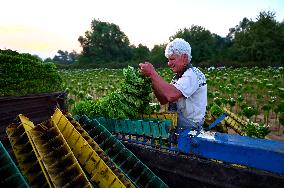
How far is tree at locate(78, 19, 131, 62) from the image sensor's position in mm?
88625

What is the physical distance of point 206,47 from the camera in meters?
65.5

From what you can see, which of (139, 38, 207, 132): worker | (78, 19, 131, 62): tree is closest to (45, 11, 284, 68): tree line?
(78, 19, 131, 62): tree

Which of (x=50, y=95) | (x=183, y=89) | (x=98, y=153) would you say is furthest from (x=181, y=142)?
(x=50, y=95)

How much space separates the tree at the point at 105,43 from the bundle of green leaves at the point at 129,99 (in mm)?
81679

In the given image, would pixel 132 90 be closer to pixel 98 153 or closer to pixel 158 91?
pixel 158 91

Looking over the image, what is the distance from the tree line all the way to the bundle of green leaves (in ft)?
141

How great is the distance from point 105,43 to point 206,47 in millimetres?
36043

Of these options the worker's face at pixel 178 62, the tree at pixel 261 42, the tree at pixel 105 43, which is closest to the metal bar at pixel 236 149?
the worker's face at pixel 178 62

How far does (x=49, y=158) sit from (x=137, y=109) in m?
1.88

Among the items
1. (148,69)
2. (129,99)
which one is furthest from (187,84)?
(129,99)

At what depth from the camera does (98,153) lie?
366 centimetres

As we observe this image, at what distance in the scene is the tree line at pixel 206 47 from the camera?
5350 centimetres

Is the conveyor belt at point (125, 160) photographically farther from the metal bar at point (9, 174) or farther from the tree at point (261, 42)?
the tree at point (261, 42)

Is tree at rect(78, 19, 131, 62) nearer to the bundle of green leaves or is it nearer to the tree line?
the tree line
